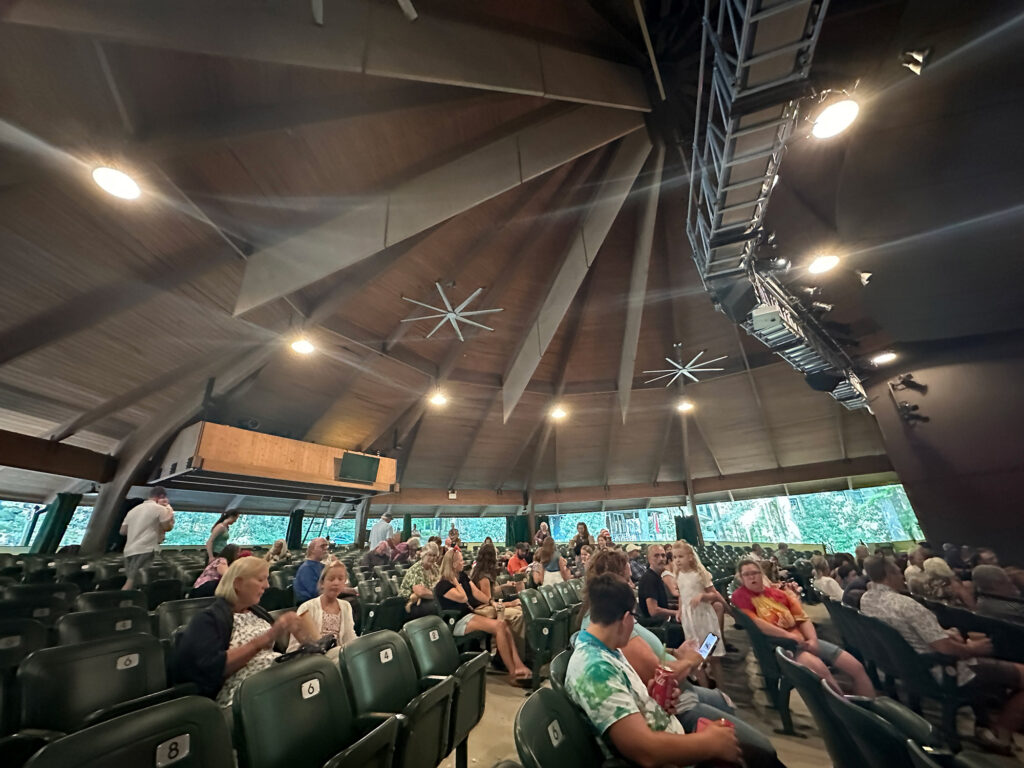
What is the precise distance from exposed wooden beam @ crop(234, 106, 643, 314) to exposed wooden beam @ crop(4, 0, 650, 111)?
3.53 feet

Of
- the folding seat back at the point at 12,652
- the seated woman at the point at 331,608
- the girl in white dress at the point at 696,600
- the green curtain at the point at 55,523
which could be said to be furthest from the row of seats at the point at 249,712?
the green curtain at the point at 55,523

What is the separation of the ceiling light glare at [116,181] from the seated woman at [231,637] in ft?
15.1

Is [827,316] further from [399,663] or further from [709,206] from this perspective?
[399,663]

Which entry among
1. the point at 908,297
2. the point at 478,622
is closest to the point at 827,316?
the point at 908,297

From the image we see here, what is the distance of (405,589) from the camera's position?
474 centimetres

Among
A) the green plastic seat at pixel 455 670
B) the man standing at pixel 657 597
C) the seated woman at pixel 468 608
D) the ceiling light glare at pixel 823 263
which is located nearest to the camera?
the green plastic seat at pixel 455 670

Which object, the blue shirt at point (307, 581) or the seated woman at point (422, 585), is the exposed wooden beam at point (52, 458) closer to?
the blue shirt at point (307, 581)

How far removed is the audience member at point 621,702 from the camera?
4.59 feet

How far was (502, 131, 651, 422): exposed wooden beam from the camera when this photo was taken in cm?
685

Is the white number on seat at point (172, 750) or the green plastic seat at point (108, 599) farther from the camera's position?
the green plastic seat at point (108, 599)

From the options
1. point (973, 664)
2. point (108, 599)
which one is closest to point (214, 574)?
point (108, 599)

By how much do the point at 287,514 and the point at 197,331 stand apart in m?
12.7

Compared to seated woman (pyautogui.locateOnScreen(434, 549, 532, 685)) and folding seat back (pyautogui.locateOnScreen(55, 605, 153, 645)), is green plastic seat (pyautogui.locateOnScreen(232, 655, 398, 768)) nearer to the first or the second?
folding seat back (pyautogui.locateOnScreen(55, 605, 153, 645))

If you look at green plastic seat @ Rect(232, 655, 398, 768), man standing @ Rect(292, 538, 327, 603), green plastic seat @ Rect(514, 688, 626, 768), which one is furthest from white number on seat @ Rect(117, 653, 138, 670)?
man standing @ Rect(292, 538, 327, 603)
